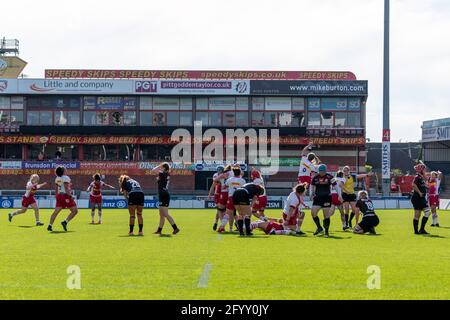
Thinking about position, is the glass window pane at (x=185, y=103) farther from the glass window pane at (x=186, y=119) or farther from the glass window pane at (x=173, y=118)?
the glass window pane at (x=173, y=118)

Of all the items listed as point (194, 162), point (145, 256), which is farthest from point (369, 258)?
point (194, 162)

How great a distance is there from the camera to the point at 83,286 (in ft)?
36.2

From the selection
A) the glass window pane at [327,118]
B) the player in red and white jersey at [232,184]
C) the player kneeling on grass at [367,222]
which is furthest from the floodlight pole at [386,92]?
the player in red and white jersey at [232,184]

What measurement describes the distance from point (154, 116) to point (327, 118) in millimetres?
15451

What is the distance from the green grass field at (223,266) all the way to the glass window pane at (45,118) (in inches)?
2028

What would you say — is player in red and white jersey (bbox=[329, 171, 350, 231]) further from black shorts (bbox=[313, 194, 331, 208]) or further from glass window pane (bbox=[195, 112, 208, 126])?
glass window pane (bbox=[195, 112, 208, 126])

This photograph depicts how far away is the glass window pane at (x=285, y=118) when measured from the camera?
71.8 meters

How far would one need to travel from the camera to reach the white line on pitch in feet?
36.6

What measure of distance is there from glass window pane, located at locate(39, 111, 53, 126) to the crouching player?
5227 cm

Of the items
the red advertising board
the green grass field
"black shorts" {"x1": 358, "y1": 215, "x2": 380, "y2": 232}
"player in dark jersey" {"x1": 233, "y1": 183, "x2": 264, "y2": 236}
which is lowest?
the green grass field

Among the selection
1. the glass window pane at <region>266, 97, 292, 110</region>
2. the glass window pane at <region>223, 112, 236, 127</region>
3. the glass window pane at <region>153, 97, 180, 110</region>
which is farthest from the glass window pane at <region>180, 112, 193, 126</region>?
the glass window pane at <region>266, 97, 292, 110</region>
